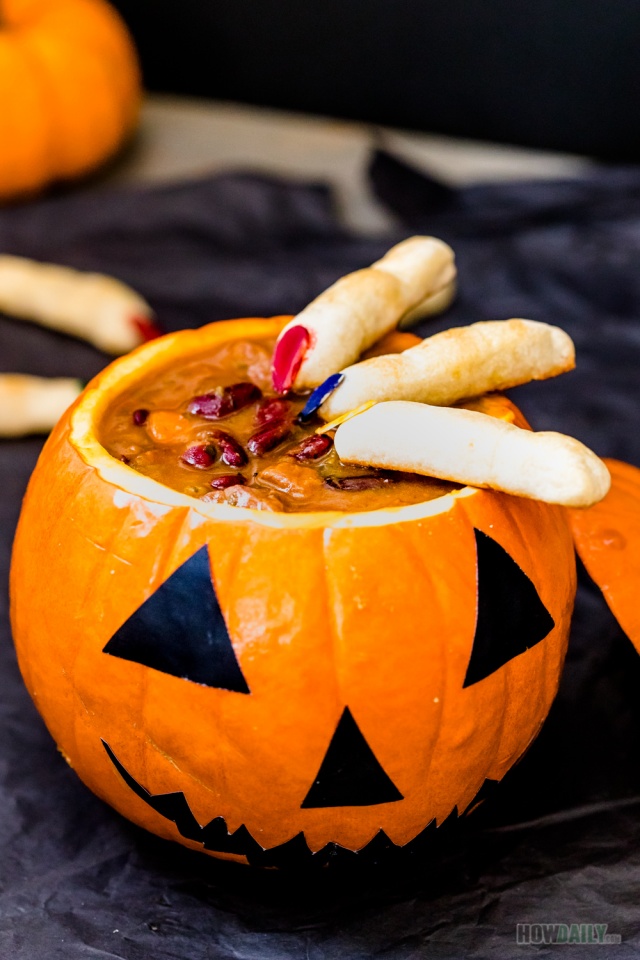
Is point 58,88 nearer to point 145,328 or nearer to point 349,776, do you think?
point 145,328

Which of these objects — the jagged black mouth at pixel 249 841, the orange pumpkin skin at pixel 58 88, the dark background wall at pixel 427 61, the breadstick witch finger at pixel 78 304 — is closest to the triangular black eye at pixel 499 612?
the jagged black mouth at pixel 249 841

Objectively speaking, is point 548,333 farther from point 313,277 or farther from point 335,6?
point 335,6

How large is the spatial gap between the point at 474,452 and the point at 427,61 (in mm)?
2195

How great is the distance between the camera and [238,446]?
957 mm

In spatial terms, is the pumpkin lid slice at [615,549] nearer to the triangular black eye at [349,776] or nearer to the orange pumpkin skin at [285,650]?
the orange pumpkin skin at [285,650]

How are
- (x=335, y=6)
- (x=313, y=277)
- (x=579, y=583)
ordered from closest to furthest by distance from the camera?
(x=579, y=583), (x=313, y=277), (x=335, y=6)

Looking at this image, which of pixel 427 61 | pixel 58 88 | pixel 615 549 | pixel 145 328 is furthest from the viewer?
pixel 427 61

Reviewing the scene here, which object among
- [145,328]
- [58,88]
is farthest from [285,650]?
[58,88]

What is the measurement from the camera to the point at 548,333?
1014 millimetres

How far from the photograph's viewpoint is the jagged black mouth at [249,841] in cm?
92

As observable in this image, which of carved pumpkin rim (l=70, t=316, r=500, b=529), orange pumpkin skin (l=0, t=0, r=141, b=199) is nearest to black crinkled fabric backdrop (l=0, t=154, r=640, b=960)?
carved pumpkin rim (l=70, t=316, r=500, b=529)

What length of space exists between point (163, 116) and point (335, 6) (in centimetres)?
61

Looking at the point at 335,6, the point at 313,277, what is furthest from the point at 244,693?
the point at 335,6

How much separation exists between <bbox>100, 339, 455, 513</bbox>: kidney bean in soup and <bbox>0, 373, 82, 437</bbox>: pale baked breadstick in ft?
2.11
